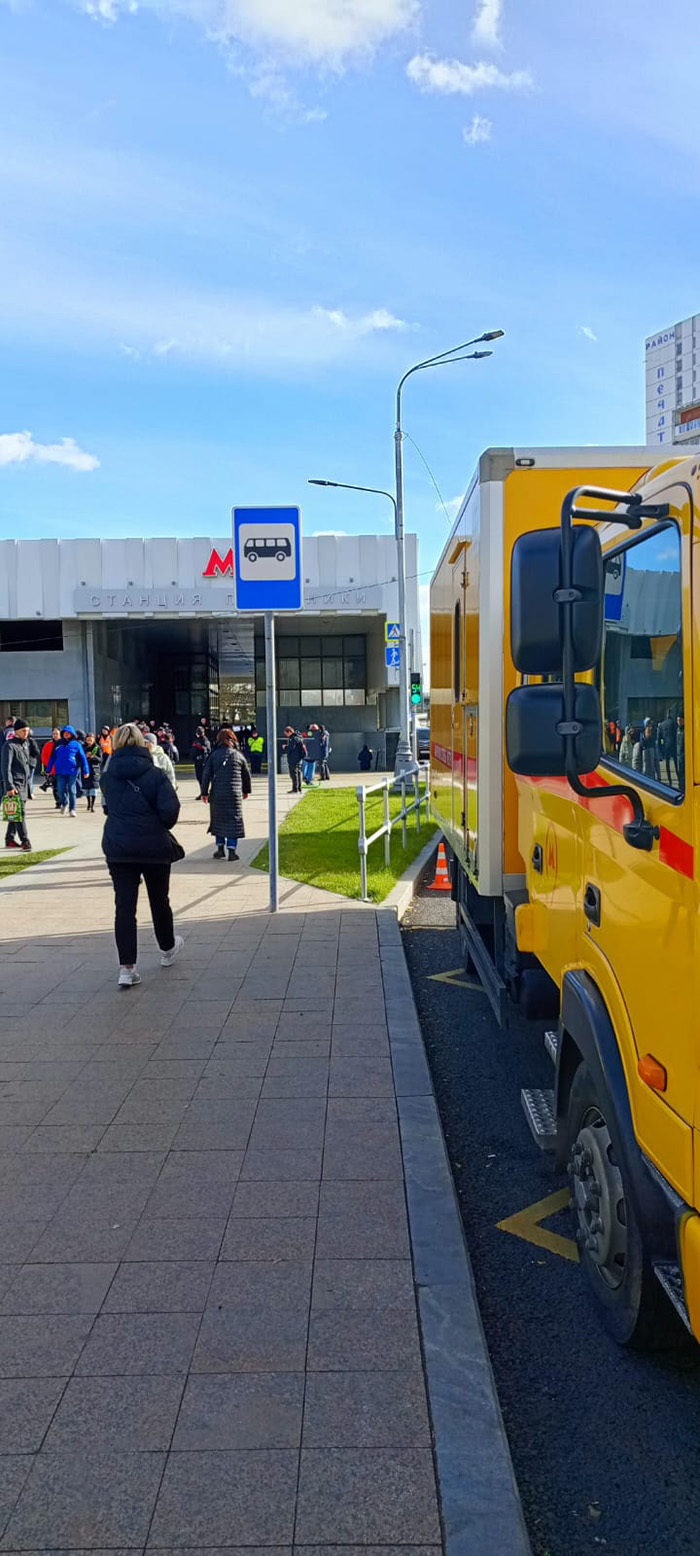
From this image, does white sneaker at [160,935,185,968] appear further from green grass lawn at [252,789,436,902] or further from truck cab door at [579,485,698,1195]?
truck cab door at [579,485,698,1195]

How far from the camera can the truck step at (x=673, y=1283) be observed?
2.40m

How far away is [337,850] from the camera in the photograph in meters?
14.0

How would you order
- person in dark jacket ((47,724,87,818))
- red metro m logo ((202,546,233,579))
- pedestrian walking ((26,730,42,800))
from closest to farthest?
1. person in dark jacket ((47,724,87,818))
2. pedestrian walking ((26,730,42,800))
3. red metro m logo ((202,546,233,579))

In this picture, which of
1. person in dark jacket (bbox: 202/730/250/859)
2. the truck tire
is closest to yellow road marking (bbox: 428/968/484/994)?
the truck tire

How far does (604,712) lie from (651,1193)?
130 cm

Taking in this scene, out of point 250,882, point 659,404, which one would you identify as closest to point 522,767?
point 659,404

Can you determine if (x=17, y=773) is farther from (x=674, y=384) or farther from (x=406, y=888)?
(x=674, y=384)

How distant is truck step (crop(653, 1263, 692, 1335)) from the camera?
2396 millimetres

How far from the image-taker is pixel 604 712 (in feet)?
10.2

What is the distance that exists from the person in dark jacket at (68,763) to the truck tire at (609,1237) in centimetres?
1802

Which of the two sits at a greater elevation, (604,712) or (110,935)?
(604,712)

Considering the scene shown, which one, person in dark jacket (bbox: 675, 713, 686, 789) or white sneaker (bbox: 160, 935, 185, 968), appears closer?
person in dark jacket (bbox: 675, 713, 686, 789)

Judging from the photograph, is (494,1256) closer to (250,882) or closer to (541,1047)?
(541,1047)

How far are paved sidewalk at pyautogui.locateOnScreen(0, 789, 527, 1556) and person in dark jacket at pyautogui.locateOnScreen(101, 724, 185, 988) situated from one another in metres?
0.49
